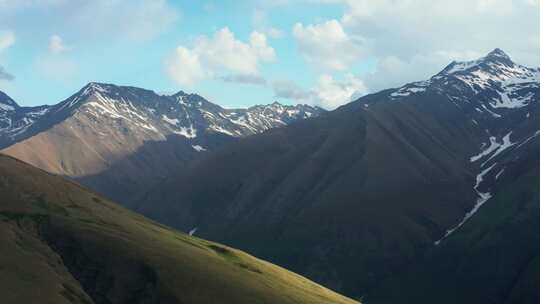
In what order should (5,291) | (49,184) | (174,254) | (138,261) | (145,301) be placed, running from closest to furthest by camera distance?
(5,291), (145,301), (138,261), (174,254), (49,184)

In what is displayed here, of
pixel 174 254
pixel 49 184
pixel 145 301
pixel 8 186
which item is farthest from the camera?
pixel 49 184

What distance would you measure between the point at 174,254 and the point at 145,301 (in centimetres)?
2096

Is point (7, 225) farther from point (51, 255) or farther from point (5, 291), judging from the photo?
point (5, 291)

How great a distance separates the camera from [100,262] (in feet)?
460

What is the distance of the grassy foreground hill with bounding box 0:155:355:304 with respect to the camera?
411ft

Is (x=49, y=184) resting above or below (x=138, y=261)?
above

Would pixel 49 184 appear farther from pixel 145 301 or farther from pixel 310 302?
pixel 310 302

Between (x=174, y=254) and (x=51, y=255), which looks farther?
(x=174, y=254)

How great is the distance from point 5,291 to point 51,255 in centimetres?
2583

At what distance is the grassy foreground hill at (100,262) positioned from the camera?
125 meters

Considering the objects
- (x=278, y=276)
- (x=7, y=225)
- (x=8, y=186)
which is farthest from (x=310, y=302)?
(x=8, y=186)

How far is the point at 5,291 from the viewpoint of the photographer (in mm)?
110625

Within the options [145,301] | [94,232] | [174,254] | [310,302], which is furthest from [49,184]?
[310,302]

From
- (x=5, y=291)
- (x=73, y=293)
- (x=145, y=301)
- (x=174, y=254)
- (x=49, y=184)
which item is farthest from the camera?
(x=49, y=184)
